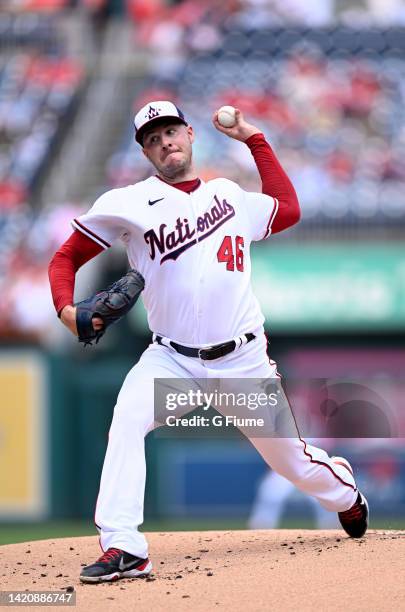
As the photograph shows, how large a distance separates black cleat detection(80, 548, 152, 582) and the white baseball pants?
0.02 m

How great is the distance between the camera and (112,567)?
401cm

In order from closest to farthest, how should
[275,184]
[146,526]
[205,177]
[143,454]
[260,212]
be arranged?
[143,454], [260,212], [275,184], [146,526], [205,177]

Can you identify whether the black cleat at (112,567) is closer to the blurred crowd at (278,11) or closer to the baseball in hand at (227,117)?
the baseball in hand at (227,117)

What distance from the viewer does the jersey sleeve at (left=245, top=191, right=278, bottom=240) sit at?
4492 mm

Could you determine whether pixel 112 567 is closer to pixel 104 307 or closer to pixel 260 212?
pixel 104 307

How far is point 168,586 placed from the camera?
3.95 meters

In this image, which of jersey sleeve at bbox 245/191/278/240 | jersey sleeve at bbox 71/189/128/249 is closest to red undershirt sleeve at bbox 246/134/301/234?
jersey sleeve at bbox 245/191/278/240

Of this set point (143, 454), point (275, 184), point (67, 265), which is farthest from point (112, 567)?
point (275, 184)

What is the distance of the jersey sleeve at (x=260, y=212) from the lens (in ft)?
14.7

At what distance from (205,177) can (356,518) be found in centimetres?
691

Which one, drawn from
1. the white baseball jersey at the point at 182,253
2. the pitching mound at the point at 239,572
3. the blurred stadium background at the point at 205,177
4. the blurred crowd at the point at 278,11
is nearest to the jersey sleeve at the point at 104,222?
the white baseball jersey at the point at 182,253

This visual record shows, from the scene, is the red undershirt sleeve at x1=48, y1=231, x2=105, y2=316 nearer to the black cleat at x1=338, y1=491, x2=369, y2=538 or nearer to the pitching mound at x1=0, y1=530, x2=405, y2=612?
the pitching mound at x1=0, y1=530, x2=405, y2=612

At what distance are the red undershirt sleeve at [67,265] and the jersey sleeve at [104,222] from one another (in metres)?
0.03

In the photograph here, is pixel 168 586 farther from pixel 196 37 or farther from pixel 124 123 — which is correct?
pixel 196 37
